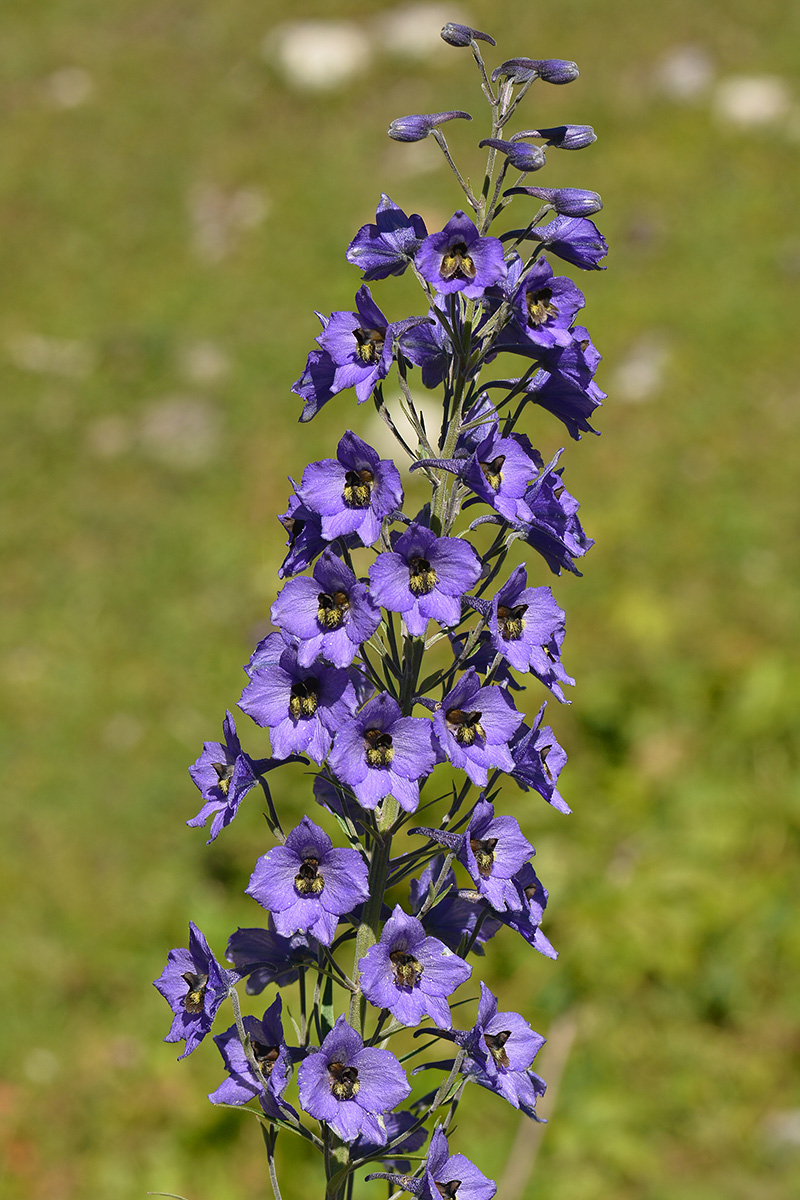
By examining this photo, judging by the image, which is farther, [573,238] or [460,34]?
[460,34]

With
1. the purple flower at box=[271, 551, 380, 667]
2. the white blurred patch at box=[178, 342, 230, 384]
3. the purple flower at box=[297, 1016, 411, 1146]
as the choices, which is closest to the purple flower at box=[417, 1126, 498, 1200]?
the purple flower at box=[297, 1016, 411, 1146]

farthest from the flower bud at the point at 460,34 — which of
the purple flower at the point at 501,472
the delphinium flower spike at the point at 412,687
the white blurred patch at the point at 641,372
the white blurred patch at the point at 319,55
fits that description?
the white blurred patch at the point at 319,55

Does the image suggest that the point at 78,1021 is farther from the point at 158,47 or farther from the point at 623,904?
the point at 158,47

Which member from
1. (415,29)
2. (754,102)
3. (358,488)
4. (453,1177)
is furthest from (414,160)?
(453,1177)

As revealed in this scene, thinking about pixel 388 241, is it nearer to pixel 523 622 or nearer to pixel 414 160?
pixel 523 622

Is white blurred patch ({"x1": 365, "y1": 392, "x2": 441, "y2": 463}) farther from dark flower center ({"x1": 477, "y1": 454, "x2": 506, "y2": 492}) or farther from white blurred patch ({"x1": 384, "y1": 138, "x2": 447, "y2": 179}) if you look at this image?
dark flower center ({"x1": 477, "y1": 454, "x2": 506, "y2": 492})

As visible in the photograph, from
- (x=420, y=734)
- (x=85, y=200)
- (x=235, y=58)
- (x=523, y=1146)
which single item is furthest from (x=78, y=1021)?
(x=235, y=58)

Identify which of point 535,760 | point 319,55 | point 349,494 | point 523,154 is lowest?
point 535,760
